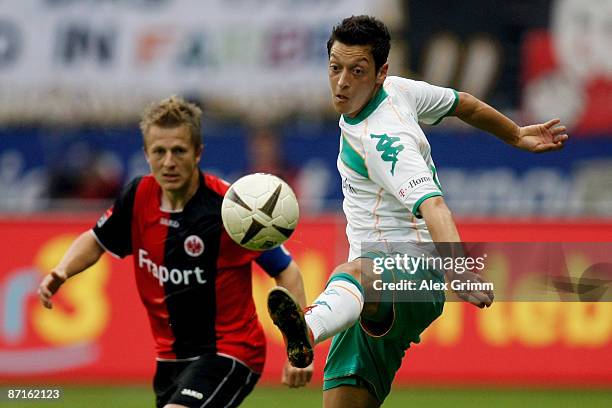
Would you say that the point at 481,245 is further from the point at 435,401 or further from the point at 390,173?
the point at 390,173

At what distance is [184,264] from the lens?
23.3 feet

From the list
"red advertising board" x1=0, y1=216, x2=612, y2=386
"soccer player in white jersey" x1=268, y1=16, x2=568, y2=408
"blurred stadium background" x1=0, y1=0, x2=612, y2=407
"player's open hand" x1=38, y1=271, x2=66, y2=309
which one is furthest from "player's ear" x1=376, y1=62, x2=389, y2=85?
"blurred stadium background" x1=0, y1=0, x2=612, y2=407

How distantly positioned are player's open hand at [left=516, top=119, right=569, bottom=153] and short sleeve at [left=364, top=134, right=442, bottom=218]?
1.10 metres

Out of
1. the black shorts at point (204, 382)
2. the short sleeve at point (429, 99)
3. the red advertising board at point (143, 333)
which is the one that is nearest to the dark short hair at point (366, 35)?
the short sleeve at point (429, 99)

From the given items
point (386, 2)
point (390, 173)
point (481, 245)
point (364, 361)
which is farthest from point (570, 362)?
point (386, 2)

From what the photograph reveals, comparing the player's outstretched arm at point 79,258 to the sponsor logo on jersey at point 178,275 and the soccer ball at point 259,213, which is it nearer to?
the sponsor logo on jersey at point 178,275

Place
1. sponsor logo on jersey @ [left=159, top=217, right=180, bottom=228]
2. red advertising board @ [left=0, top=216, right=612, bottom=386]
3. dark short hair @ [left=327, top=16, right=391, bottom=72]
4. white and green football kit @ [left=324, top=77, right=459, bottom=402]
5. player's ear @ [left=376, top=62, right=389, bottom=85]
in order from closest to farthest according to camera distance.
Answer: white and green football kit @ [left=324, top=77, right=459, bottom=402], dark short hair @ [left=327, top=16, right=391, bottom=72], player's ear @ [left=376, top=62, right=389, bottom=85], sponsor logo on jersey @ [left=159, top=217, right=180, bottom=228], red advertising board @ [left=0, top=216, right=612, bottom=386]

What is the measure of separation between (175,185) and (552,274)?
308cm

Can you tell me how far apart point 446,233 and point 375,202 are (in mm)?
714

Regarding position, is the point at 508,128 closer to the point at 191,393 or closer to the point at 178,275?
the point at 178,275

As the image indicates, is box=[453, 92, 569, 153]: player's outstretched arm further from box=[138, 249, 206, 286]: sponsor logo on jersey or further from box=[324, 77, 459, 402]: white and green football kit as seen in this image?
box=[138, 249, 206, 286]: sponsor logo on jersey

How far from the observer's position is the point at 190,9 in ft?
56.4

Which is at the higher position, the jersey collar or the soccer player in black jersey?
the jersey collar

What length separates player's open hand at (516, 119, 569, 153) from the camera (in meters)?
6.94
